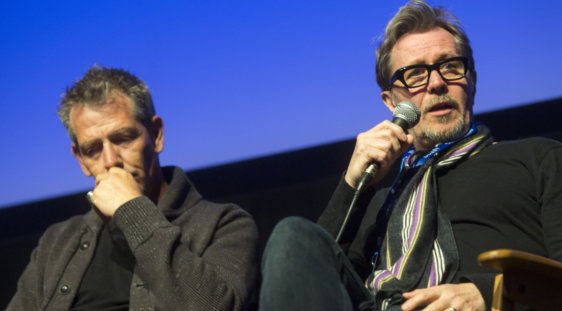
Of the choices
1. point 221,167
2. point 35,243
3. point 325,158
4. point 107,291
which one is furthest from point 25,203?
point 325,158

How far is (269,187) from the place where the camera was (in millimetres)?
2943

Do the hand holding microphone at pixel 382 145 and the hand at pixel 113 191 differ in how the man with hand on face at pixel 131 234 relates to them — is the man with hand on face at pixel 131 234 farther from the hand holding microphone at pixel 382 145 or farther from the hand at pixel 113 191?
the hand holding microphone at pixel 382 145

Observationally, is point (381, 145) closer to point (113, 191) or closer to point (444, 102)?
point (444, 102)

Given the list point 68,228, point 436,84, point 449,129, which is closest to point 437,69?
point 436,84

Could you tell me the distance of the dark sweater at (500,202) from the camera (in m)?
1.59

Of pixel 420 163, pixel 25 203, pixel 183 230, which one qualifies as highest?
pixel 420 163

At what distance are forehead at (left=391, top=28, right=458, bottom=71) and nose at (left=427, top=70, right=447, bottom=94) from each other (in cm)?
6

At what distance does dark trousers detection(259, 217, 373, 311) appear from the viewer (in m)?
1.13

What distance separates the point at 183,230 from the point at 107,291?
300 mm

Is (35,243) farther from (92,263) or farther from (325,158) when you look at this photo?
(325,158)

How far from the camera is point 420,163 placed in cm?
193

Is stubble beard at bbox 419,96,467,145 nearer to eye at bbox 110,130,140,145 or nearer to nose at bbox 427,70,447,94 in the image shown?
nose at bbox 427,70,447,94

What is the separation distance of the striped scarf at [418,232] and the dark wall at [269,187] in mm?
1004

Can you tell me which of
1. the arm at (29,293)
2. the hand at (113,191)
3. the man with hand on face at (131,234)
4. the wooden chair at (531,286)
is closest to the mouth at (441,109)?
the man with hand on face at (131,234)
